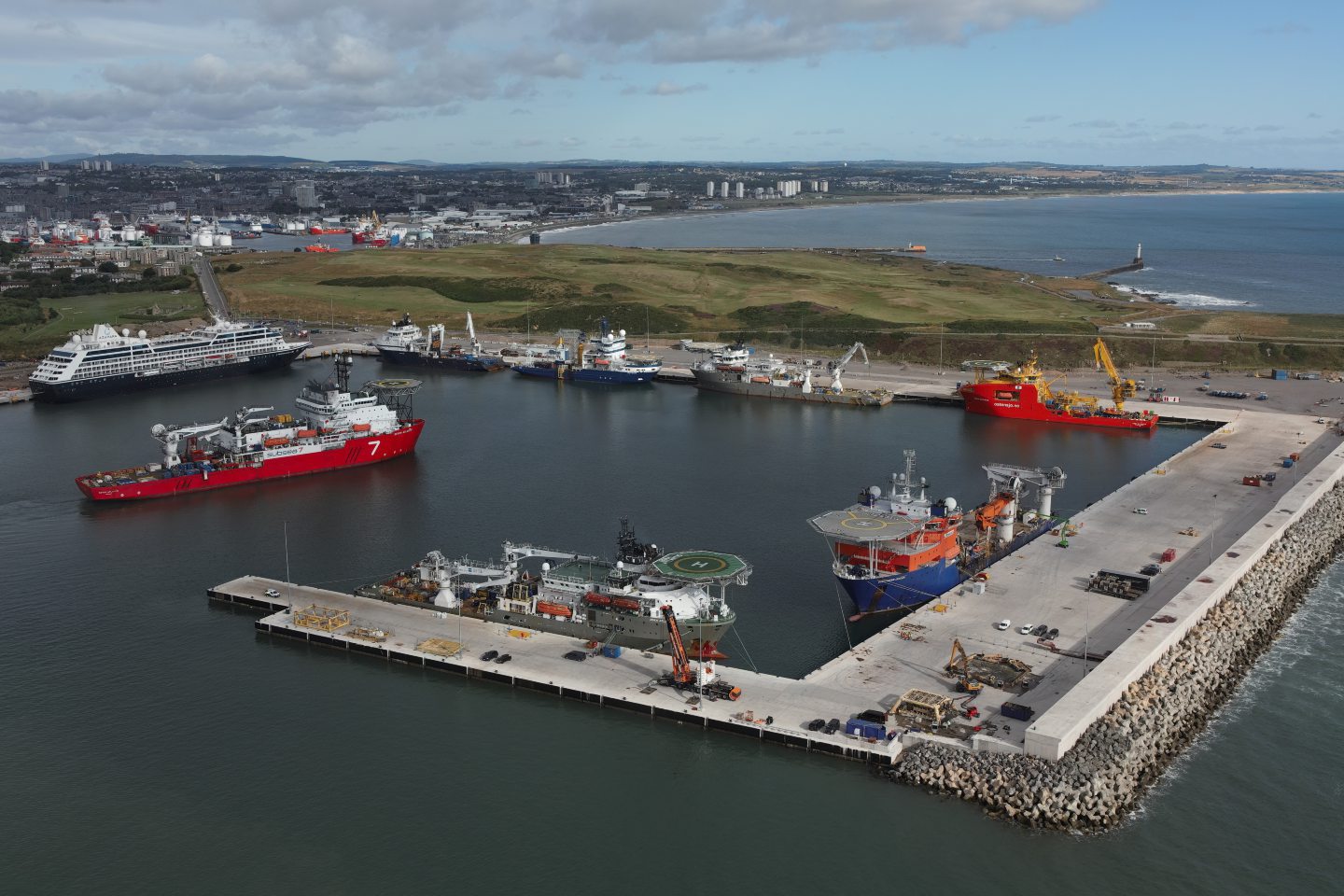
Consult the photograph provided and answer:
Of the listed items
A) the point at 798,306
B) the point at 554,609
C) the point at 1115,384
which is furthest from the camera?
the point at 798,306

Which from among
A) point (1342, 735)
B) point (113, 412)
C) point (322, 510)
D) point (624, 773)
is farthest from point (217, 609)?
point (113, 412)

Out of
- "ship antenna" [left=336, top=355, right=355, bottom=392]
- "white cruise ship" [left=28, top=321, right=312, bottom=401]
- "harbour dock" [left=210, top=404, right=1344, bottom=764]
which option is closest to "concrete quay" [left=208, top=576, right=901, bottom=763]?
"harbour dock" [left=210, top=404, right=1344, bottom=764]

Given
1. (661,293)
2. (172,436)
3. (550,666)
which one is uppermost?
(661,293)

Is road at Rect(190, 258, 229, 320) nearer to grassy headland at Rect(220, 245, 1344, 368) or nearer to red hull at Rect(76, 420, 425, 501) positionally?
grassy headland at Rect(220, 245, 1344, 368)

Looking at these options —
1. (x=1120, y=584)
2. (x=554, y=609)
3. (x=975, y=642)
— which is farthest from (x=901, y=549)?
(x=554, y=609)

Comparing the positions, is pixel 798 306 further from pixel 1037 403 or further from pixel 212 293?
pixel 212 293
